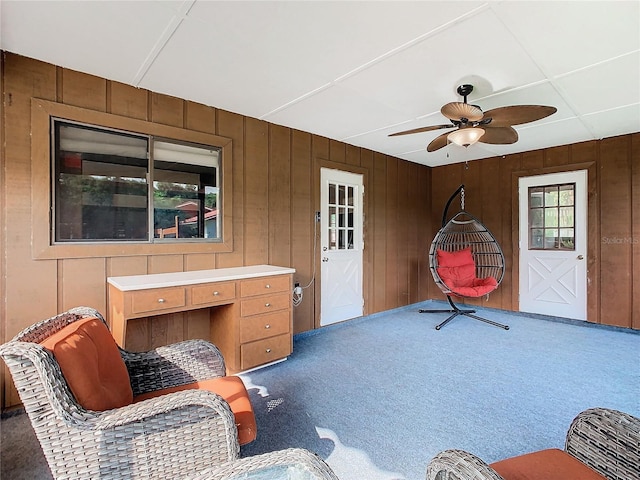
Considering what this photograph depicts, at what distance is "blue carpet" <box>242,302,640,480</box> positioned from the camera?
6.18 ft

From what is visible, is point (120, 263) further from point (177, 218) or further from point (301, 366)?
point (301, 366)

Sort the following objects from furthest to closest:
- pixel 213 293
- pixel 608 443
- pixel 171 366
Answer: pixel 213 293 < pixel 171 366 < pixel 608 443

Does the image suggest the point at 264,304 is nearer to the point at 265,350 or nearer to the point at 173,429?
the point at 265,350

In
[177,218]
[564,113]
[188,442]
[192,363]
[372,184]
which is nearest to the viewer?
[188,442]

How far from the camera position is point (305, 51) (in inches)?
86.8

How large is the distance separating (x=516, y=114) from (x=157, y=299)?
293 centimetres

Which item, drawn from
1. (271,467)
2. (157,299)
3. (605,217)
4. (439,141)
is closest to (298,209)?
(439,141)

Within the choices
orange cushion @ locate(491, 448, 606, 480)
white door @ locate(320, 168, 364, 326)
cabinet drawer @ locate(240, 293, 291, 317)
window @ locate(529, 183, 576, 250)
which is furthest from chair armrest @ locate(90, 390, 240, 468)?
window @ locate(529, 183, 576, 250)

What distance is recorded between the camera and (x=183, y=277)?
2.61m

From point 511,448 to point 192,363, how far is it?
6.20 ft

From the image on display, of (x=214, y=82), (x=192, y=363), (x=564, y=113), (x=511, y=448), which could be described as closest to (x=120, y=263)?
(x=192, y=363)

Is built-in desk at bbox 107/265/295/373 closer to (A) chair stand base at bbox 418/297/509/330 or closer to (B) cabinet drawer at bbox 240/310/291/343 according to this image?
(B) cabinet drawer at bbox 240/310/291/343

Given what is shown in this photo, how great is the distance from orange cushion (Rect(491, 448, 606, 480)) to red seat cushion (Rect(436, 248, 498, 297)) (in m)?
3.34

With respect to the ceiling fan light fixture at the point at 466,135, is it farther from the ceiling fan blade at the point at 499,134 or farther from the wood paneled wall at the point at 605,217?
the wood paneled wall at the point at 605,217
